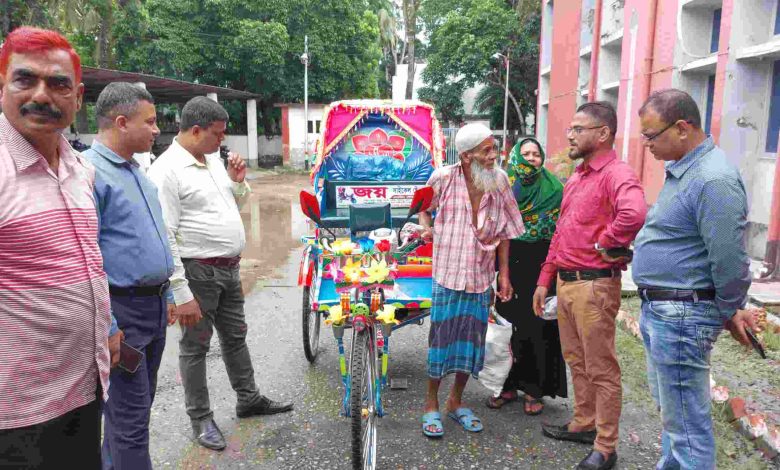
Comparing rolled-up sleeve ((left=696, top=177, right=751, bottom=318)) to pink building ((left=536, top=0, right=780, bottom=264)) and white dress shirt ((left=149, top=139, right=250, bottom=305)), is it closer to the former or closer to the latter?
white dress shirt ((left=149, top=139, right=250, bottom=305))

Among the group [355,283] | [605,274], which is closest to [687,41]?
[605,274]

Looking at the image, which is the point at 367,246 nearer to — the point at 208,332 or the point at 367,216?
the point at 367,216

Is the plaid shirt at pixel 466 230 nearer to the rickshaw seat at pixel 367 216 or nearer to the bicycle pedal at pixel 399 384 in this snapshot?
the rickshaw seat at pixel 367 216

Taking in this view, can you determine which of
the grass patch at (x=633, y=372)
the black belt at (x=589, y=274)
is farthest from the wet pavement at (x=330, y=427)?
the black belt at (x=589, y=274)

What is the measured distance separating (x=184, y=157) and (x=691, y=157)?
2571 mm

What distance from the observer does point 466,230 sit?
3.32 meters

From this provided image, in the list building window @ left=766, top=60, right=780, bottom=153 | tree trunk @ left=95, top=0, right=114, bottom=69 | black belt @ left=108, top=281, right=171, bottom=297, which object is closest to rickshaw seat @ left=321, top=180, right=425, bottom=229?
black belt @ left=108, top=281, right=171, bottom=297

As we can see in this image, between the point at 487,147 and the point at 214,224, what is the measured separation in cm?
164

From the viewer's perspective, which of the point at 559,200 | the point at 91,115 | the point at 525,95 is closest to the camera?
the point at 559,200

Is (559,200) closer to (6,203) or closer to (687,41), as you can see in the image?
(6,203)

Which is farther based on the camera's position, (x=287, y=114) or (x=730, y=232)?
(x=287, y=114)

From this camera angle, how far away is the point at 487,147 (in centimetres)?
325

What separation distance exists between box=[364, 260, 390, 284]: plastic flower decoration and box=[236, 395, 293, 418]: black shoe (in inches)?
50.4

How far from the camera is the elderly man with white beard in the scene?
10.8ft
